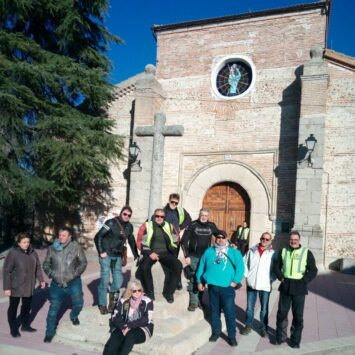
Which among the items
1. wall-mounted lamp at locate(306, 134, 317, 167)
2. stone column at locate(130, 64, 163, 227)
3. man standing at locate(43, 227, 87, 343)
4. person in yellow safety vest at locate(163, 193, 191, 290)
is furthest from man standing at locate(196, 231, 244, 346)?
stone column at locate(130, 64, 163, 227)

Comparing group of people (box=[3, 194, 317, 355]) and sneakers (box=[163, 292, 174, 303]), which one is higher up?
group of people (box=[3, 194, 317, 355])

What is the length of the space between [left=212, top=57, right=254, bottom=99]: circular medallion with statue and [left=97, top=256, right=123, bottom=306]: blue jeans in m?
9.45

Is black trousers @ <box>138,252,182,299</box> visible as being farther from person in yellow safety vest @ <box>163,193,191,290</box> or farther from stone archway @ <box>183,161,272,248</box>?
stone archway @ <box>183,161,272,248</box>

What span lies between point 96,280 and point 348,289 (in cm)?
634

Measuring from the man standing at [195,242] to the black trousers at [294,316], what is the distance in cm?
136

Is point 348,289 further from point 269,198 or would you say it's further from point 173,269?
point 173,269

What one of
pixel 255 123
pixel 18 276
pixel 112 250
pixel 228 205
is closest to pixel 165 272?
pixel 112 250

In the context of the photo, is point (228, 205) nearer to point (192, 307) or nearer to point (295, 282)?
point (192, 307)

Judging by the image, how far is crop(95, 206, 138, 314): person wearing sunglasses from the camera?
239 inches

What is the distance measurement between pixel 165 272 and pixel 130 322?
60.4 inches

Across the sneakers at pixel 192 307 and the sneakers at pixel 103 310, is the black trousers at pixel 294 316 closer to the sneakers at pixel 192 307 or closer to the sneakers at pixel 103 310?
the sneakers at pixel 192 307

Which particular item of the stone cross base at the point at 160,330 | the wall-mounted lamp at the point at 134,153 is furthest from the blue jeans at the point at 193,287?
the wall-mounted lamp at the point at 134,153

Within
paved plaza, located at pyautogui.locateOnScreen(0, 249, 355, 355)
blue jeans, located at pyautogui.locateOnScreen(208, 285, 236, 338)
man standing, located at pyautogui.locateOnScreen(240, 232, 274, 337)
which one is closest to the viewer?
paved plaza, located at pyautogui.locateOnScreen(0, 249, 355, 355)

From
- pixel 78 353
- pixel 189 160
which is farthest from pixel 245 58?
pixel 78 353
